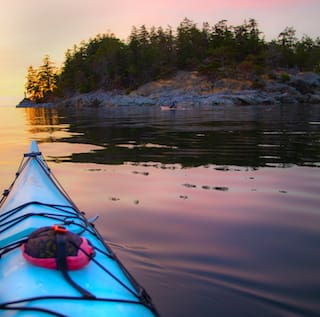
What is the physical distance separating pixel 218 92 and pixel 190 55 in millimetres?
19680

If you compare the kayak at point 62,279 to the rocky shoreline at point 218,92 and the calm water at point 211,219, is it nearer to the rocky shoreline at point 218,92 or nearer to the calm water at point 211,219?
the calm water at point 211,219

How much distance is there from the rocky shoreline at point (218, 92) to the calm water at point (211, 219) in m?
42.7

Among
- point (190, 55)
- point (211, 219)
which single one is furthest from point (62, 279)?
point (190, 55)

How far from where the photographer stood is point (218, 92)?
64.2 m

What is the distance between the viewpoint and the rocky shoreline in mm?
56500

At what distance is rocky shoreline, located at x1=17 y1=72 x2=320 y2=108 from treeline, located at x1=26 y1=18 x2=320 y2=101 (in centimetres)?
316

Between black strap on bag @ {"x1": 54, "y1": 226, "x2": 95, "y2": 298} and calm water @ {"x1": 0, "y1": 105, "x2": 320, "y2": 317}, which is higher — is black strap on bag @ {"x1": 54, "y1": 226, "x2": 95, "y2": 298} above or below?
above

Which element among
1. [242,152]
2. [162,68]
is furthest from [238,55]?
[242,152]

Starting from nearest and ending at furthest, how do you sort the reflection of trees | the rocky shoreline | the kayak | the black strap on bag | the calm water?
the kayak < the black strap on bag < the calm water < the reflection of trees < the rocky shoreline

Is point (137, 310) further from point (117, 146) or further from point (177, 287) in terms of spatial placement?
point (117, 146)

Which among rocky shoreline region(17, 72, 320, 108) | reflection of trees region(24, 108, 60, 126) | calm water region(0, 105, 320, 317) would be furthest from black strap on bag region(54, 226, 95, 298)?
rocky shoreline region(17, 72, 320, 108)

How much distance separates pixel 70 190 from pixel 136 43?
265 feet

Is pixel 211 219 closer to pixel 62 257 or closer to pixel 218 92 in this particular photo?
pixel 62 257

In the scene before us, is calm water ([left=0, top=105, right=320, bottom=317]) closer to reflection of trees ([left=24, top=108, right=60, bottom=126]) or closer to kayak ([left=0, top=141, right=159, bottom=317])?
kayak ([left=0, top=141, right=159, bottom=317])
